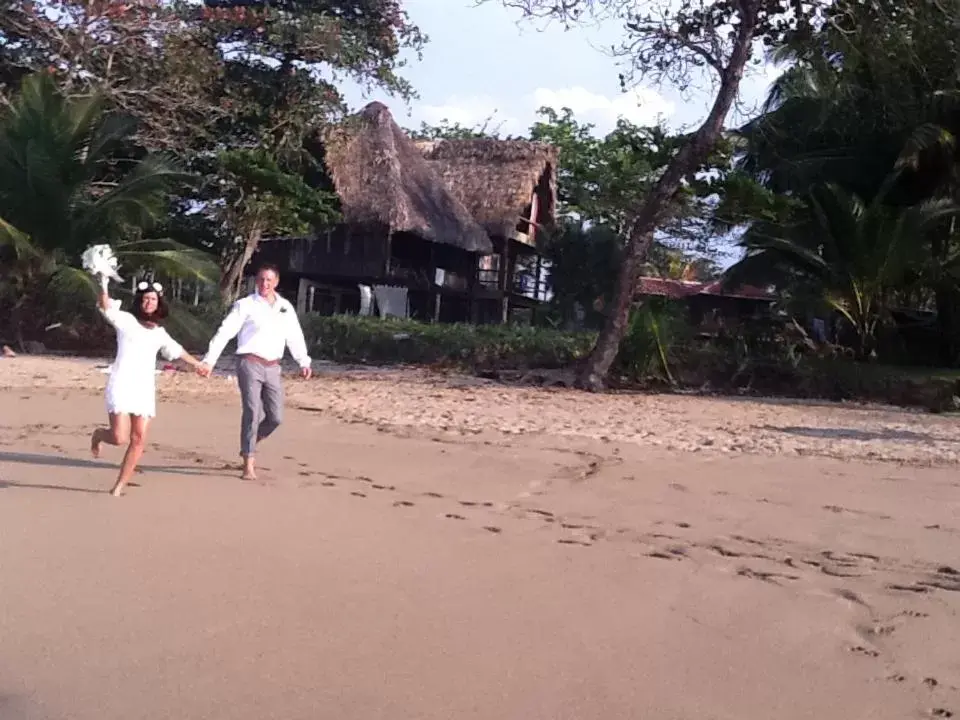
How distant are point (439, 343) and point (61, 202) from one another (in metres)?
6.74

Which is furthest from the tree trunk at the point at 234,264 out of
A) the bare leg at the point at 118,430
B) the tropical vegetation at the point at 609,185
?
the bare leg at the point at 118,430

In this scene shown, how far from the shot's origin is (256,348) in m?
6.84

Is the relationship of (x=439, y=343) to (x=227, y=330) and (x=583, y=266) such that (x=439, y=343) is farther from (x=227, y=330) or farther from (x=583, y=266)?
(x=583, y=266)

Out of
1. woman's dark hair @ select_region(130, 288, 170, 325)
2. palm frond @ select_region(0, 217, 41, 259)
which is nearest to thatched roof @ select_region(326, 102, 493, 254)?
palm frond @ select_region(0, 217, 41, 259)

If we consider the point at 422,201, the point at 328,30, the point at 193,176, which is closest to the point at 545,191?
the point at 422,201

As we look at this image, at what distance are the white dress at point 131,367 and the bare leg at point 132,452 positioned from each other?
5 centimetres

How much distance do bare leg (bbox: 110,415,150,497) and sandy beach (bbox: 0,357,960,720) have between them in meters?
0.09

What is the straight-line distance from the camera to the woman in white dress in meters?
6.24

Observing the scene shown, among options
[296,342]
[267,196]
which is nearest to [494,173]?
[267,196]

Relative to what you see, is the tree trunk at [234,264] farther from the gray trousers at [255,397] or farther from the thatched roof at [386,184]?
the gray trousers at [255,397]

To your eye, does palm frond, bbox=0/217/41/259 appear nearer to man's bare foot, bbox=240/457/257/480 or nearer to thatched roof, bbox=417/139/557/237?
man's bare foot, bbox=240/457/257/480

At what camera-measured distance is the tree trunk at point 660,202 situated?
1448cm

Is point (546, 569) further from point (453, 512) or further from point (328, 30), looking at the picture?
point (328, 30)

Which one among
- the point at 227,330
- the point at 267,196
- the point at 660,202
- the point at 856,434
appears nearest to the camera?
the point at 227,330
